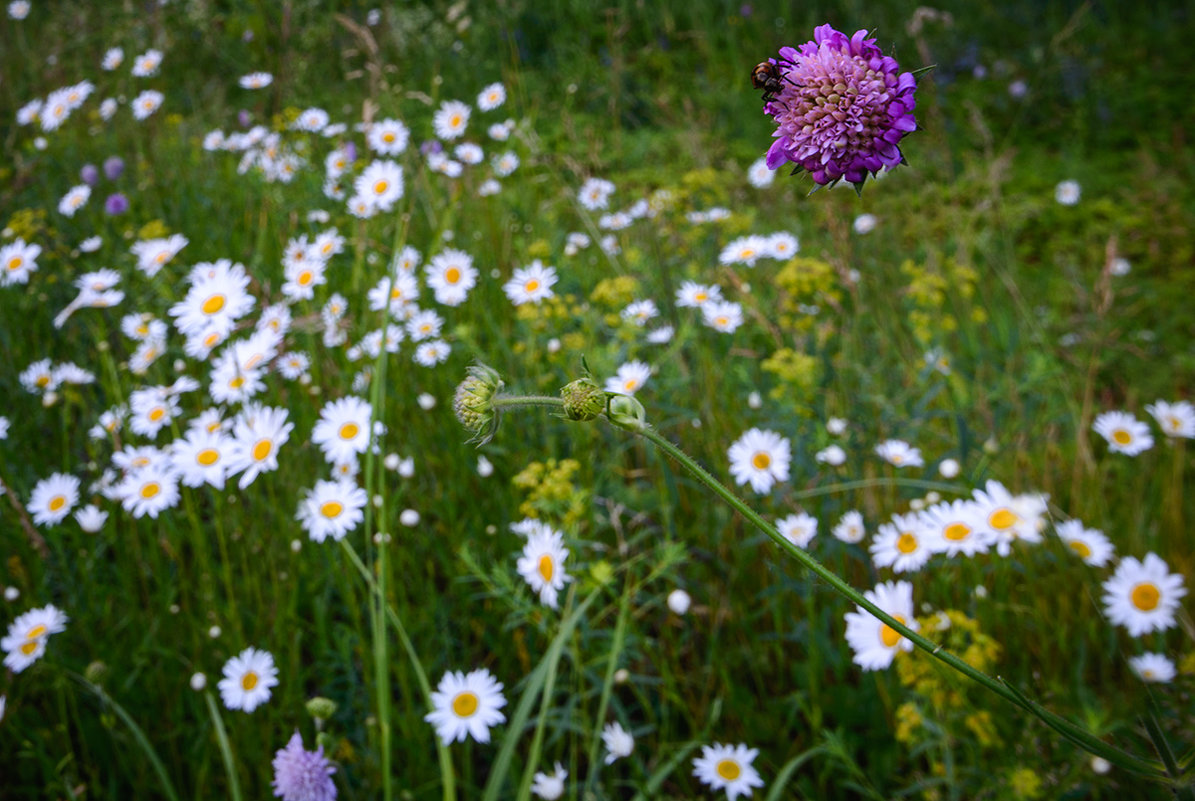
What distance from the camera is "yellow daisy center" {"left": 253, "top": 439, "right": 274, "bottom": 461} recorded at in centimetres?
120

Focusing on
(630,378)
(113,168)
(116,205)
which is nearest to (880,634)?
(630,378)

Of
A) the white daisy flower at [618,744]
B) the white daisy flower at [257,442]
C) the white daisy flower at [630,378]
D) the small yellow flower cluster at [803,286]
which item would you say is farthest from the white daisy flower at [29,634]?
the small yellow flower cluster at [803,286]

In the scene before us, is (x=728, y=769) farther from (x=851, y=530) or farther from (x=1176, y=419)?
(x=1176, y=419)

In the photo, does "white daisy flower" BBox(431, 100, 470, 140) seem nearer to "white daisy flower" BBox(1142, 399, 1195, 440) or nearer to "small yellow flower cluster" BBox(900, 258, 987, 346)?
"small yellow flower cluster" BBox(900, 258, 987, 346)

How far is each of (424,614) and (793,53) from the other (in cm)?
99

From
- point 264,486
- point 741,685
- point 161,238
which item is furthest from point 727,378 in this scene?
point 161,238

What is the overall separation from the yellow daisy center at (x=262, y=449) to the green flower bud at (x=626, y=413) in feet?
2.75

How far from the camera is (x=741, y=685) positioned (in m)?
1.23

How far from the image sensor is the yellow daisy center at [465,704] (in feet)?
3.32

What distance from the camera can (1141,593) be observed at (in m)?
1.10

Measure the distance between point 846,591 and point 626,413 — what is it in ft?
0.53

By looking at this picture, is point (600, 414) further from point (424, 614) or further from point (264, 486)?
point (264, 486)

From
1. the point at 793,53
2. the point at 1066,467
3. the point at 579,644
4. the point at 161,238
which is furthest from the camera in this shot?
the point at 161,238

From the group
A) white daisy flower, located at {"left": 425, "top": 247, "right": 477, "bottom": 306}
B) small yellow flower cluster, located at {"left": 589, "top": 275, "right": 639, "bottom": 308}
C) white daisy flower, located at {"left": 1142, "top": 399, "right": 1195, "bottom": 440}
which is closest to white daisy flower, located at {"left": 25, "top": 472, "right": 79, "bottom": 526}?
white daisy flower, located at {"left": 425, "top": 247, "right": 477, "bottom": 306}
